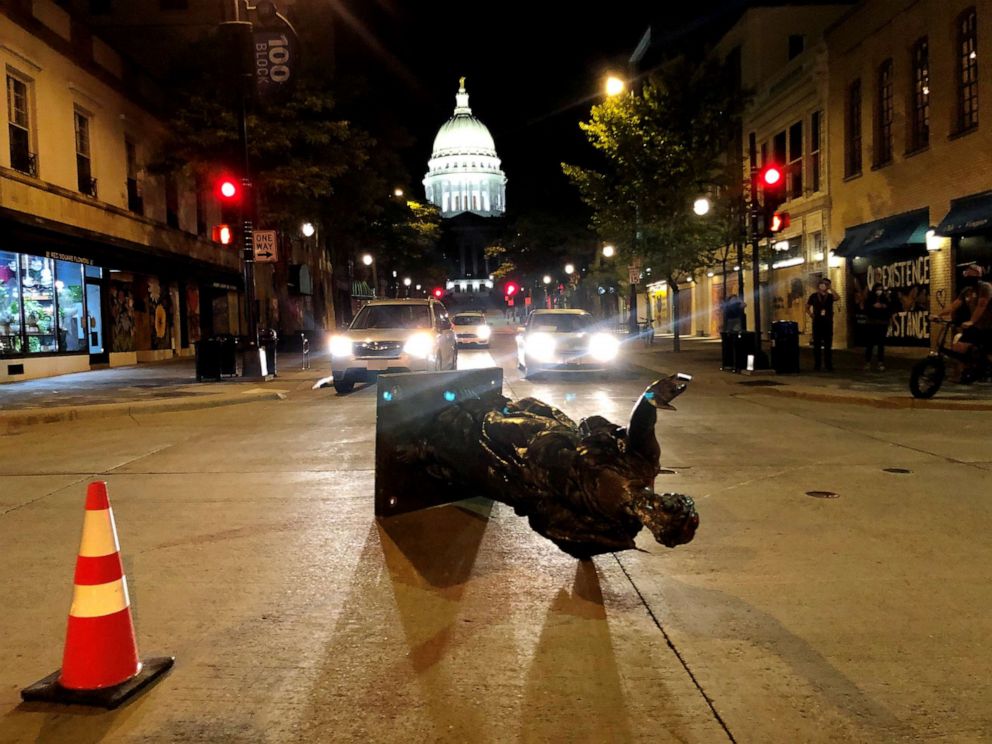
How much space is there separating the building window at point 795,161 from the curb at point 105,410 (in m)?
21.4

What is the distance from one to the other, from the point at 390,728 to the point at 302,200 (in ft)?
90.2

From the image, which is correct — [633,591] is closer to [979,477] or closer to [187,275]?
[979,477]

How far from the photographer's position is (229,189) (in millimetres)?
18781

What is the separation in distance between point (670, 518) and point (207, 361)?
16593mm

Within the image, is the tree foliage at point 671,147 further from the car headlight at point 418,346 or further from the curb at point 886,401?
the curb at point 886,401

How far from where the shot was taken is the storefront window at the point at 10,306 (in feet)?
65.8

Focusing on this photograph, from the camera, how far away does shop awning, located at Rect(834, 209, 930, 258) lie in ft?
68.9

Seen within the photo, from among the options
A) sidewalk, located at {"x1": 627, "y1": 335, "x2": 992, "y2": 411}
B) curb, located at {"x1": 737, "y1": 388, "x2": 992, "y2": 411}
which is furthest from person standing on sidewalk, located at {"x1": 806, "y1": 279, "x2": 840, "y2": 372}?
curb, located at {"x1": 737, "y1": 388, "x2": 992, "y2": 411}

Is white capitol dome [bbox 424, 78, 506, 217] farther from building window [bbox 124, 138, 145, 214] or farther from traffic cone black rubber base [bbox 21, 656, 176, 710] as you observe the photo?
traffic cone black rubber base [bbox 21, 656, 176, 710]

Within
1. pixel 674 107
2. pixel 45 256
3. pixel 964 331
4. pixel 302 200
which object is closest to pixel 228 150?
pixel 302 200

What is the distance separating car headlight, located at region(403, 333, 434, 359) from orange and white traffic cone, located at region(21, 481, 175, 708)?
1321cm

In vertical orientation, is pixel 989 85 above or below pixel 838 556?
above

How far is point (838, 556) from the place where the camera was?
219 inches

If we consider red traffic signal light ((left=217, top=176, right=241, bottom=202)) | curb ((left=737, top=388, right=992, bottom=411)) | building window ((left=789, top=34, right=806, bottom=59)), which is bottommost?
curb ((left=737, top=388, right=992, bottom=411))
